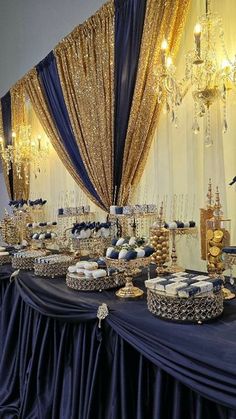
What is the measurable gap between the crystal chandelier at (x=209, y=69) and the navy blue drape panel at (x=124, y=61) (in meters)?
0.54

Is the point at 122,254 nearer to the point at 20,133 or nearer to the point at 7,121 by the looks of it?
the point at 20,133

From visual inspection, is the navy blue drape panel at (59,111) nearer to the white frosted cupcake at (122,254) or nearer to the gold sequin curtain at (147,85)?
the gold sequin curtain at (147,85)

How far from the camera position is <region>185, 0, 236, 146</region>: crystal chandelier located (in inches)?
66.2

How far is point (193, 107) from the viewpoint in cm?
A: 201

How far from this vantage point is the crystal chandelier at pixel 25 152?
368 cm

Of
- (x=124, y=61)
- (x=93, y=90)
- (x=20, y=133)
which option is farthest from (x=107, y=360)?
(x=20, y=133)

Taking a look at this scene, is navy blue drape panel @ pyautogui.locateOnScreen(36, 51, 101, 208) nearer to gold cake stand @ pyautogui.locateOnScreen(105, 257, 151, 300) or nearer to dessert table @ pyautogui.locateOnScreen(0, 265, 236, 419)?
dessert table @ pyautogui.locateOnScreen(0, 265, 236, 419)

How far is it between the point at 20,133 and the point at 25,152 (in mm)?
241

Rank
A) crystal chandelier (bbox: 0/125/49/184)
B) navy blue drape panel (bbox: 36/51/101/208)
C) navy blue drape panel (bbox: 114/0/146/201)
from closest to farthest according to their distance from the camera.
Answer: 1. navy blue drape panel (bbox: 114/0/146/201)
2. navy blue drape panel (bbox: 36/51/101/208)
3. crystal chandelier (bbox: 0/125/49/184)

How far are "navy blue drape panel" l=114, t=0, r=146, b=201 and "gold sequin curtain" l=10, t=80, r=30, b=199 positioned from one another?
1708 mm

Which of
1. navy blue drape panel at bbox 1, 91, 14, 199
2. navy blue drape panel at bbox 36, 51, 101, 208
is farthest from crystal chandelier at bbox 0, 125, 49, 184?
navy blue drape panel at bbox 36, 51, 101, 208

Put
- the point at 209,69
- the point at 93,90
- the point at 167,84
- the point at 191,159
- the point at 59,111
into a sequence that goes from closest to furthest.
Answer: the point at 209,69, the point at 167,84, the point at 191,159, the point at 93,90, the point at 59,111

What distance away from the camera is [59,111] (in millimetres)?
3117

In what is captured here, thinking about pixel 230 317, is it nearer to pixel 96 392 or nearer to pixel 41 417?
pixel 96 392
